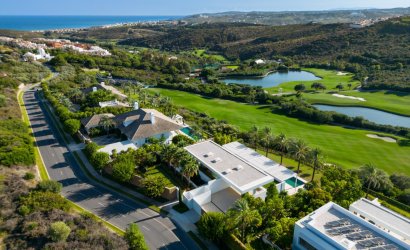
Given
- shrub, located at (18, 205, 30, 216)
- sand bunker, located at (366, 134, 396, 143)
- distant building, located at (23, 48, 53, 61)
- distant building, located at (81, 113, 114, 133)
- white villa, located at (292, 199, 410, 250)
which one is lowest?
sand bunker, located at (366, 134, 396, 143)

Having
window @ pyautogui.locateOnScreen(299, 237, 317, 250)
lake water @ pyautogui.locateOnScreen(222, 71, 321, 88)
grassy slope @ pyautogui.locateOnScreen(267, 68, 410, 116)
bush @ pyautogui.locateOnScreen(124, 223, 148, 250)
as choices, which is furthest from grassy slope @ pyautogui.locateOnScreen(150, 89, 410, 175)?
bush @ pyautogui.locateOnScreen(124, 223, 148, 250)

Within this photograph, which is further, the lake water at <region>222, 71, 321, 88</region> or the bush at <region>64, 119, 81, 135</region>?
the lake water at <region>222, 71, 321, 88</region>

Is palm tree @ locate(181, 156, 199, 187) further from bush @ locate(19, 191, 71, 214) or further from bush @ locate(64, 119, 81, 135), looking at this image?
bush @ locate(64, 119, 81, 135)

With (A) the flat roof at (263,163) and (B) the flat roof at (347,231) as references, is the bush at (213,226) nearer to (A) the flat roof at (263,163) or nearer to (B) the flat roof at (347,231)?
(B) the flat roof at (347,231)

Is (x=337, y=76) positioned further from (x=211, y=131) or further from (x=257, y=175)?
(x=257, y=175)

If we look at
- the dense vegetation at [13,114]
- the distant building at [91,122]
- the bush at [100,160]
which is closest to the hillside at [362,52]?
the distant building at [91,122]

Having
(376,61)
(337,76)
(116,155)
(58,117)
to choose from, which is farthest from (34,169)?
(376,61)

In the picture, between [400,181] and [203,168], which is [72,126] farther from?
[400,181]

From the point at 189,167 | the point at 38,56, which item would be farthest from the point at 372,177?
the point at 38,56
